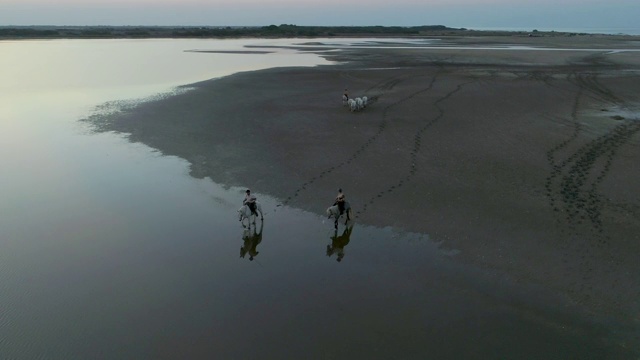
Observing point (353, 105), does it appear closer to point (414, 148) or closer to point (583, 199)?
point (414, 148)

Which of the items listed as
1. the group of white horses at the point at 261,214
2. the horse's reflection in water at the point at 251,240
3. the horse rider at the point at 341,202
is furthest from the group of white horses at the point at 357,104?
the horse's reflection in water at the point at 251,240

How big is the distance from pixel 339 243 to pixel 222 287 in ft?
12.6

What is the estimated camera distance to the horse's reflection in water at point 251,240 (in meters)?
13.6

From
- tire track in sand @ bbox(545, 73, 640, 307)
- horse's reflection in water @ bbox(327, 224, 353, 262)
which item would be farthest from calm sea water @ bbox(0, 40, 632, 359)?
tire track in sand @ bbox(545, 73, 640, 307)

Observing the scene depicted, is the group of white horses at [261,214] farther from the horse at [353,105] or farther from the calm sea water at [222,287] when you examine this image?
the horse at [353,105]

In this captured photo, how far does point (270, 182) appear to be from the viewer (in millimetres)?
18672

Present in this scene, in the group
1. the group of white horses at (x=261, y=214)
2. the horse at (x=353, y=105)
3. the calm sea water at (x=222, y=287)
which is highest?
the horse at (x=353, y=105)

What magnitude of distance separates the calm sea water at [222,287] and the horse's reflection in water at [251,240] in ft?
0.29

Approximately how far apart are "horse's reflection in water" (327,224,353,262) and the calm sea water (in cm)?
6

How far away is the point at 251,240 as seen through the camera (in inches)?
562

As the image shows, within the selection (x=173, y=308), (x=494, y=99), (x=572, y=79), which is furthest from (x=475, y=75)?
(x=173, y=308)

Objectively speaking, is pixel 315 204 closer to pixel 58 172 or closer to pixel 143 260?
pixel 143 260

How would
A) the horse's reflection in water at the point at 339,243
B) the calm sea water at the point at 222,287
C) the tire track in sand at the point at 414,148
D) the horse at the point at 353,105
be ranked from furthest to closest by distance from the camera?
the horse at the point at 353,105
the tire track in sand at the point at 414,148
the horse's reflection in water at the point at 339,243
the calm sea water at the point at 222,287

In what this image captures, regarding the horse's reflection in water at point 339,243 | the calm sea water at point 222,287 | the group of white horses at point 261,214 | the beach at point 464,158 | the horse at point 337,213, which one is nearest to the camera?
the calm sea water at point 222,287
